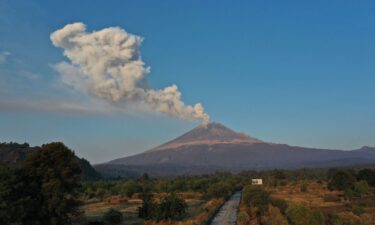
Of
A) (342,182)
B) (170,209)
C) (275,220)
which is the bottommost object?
(275,220)

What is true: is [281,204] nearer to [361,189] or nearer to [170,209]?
[170,209]

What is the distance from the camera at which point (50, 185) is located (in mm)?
33250

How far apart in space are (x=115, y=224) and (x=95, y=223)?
180 cm

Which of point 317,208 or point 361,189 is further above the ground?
point 361,189

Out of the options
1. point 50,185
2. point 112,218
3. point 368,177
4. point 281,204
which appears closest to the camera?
point 50,185

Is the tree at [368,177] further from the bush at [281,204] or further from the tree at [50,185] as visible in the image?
the tree at [50,185]

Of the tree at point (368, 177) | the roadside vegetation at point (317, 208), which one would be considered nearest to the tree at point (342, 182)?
the roadside vegetation at point (317, 208)

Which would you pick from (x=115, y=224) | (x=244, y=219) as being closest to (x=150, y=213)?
(x=115, y=224)

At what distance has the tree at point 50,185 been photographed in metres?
32.8

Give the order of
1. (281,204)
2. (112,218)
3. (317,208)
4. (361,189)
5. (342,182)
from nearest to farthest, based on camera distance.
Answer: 1. (112,218)
2. (317,208)
3. (281,204)
4. (361,189)
5. (342,182)

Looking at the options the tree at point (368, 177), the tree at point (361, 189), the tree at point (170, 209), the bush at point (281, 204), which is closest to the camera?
the tree at point (170, 209)

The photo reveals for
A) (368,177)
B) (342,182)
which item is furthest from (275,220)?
(368,177)

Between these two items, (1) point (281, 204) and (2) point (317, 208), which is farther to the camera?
(1) point (281, 204)

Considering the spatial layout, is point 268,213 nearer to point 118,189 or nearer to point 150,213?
point 150,213
